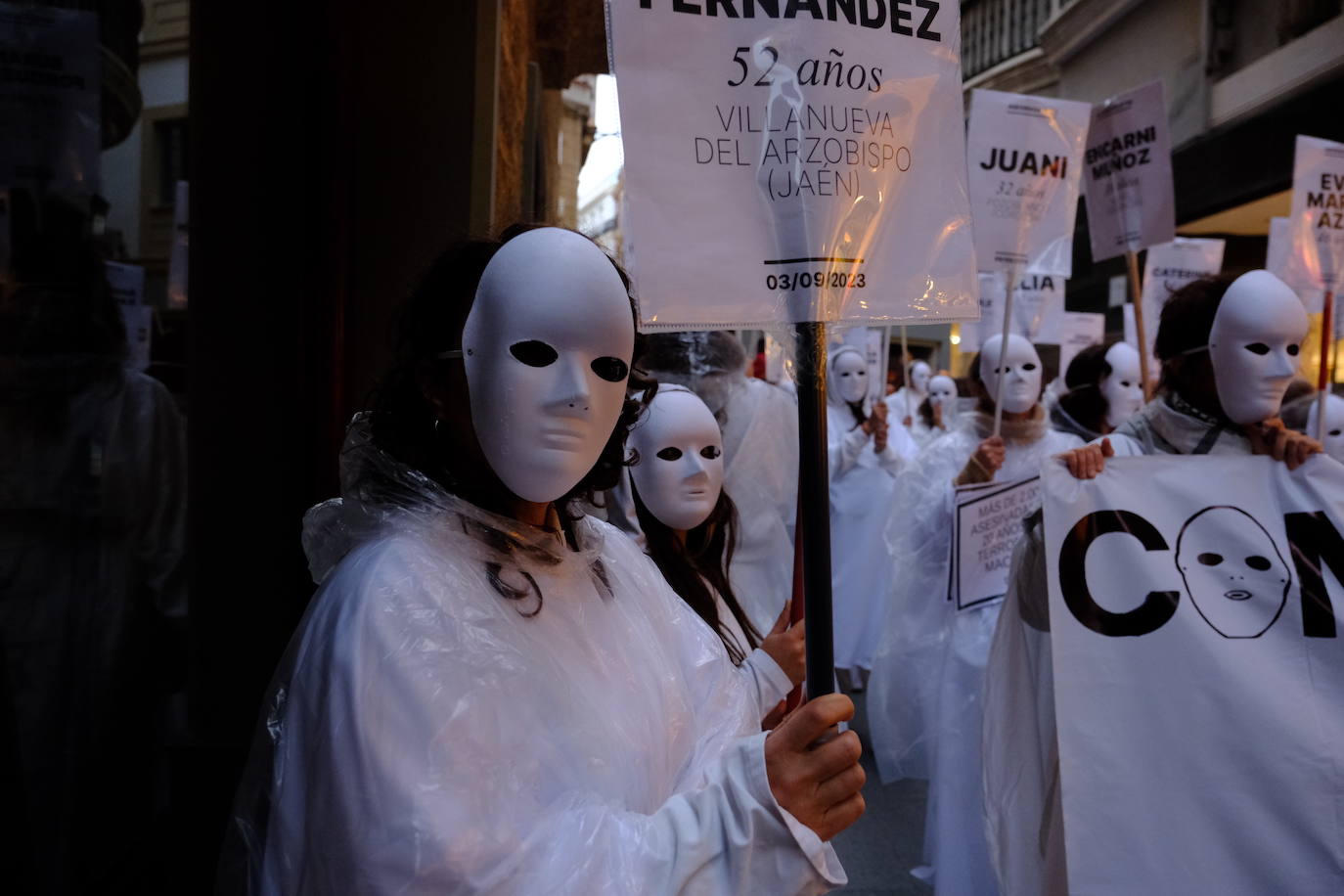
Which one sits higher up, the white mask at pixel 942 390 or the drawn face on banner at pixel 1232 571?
the white mask at pixel 942 390

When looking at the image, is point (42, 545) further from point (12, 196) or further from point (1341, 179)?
point (1341, 179)

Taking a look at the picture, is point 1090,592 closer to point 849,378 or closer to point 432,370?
point 432,370

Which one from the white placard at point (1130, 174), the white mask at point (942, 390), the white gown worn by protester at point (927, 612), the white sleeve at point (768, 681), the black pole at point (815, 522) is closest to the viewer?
the black pole at point (815, 522)

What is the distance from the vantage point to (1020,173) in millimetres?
4254

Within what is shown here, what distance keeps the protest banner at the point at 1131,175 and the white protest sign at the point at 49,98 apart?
3.84 metres

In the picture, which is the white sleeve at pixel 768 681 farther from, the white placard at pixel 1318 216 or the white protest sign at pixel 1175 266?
the white protest sign at pixel 1175 266

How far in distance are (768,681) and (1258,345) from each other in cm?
190

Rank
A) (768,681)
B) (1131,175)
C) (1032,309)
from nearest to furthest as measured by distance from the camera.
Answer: (768,681), (1131,175), (1032,309)

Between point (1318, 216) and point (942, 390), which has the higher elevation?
point (1318, 216)

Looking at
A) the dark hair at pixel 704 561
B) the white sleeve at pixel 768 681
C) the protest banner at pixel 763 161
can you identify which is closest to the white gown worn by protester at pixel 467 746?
the protest banner at pixel 763 161

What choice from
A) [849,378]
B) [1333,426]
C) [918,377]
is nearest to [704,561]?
[1333,426]

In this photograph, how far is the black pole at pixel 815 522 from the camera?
1354 mm

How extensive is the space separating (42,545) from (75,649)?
0.41m

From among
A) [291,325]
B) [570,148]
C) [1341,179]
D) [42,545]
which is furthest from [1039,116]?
[570,148]
